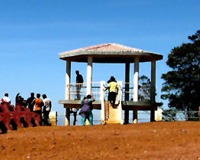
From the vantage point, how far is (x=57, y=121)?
3105 cm

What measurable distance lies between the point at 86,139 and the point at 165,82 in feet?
81.6

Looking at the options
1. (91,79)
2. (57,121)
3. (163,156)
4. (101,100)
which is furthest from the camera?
(57,121)

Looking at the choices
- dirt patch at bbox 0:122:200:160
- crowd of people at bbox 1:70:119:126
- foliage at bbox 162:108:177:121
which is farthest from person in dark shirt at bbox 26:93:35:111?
foliage at bbox 162:108:177:121

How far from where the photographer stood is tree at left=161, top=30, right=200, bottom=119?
39.9 metres

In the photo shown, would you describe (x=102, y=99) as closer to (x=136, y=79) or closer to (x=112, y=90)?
(x=112, y=90)

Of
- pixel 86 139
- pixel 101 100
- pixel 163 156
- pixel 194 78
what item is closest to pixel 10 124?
pixel 101 100

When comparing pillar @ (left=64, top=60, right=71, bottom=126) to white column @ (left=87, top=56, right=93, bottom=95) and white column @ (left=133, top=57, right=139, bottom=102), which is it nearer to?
A: white column @ (left=87, top=56, right=93, bottom=95)

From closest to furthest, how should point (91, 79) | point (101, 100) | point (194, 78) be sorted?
point (101, 100), point (91, 79), point (194, 78)

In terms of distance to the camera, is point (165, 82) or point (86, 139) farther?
point (165, 82)

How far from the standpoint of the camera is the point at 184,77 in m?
40.3

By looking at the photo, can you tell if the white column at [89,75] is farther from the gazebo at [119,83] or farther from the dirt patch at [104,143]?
the dirt patch at [104,143]

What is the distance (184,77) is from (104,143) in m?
24.9

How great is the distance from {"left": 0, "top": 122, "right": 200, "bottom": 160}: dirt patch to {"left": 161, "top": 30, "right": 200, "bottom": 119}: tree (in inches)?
777

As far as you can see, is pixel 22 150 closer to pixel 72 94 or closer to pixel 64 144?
pixel 64 144
